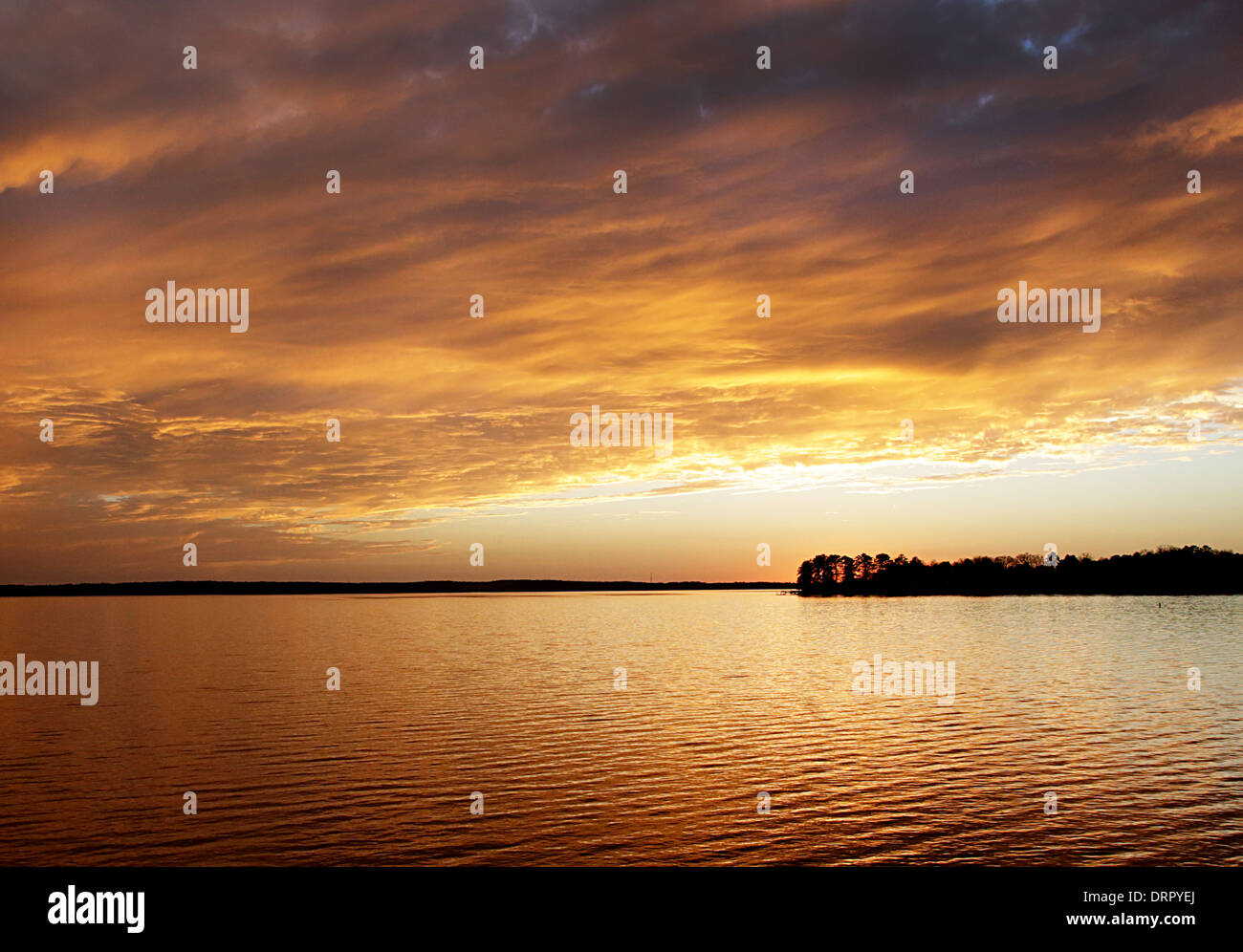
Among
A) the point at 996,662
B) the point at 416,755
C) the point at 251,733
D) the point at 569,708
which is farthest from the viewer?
the point at 996,662

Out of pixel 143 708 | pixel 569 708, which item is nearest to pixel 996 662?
pixel 569 708

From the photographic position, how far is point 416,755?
1412 inches

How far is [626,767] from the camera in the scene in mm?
33562

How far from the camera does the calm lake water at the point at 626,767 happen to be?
78.9 feet

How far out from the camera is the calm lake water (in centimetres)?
2405

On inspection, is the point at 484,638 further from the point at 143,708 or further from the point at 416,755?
the point at 416,755

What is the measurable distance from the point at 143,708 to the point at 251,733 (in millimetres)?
13002
